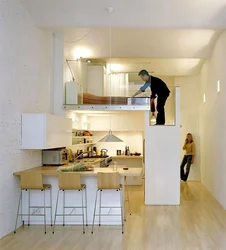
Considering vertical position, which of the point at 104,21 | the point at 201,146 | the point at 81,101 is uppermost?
the point at 104,21

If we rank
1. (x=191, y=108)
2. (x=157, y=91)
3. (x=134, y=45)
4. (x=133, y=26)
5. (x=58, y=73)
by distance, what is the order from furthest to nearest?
(x=191, y=108)
(x=134, y=45)
(x=157, y=91)
(x=58, y=73)
(x=133, y=26)

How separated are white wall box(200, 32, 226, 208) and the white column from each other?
11.9 ft

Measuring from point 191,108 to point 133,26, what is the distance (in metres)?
5.37

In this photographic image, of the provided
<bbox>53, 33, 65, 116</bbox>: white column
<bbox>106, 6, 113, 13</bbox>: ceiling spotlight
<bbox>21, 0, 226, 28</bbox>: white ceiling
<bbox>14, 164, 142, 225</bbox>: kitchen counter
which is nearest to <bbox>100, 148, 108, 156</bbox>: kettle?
<bbox>53, 33, 65, 116</bbox>: white column

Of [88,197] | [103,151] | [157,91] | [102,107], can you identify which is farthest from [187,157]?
[88,197]

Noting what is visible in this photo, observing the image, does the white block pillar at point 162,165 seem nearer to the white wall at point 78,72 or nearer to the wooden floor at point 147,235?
the wooden floor at point 147,235

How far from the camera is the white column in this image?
743 cm

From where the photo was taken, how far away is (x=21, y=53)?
19.0 feet

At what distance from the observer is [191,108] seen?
11.2 metres

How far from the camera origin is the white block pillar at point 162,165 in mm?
7469

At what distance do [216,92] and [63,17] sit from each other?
159 inches

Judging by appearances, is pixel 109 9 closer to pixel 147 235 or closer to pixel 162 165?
pixel 162 165

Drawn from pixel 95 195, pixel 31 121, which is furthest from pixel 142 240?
pixel 31 121

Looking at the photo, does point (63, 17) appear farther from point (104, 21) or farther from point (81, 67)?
point (81, 67)
